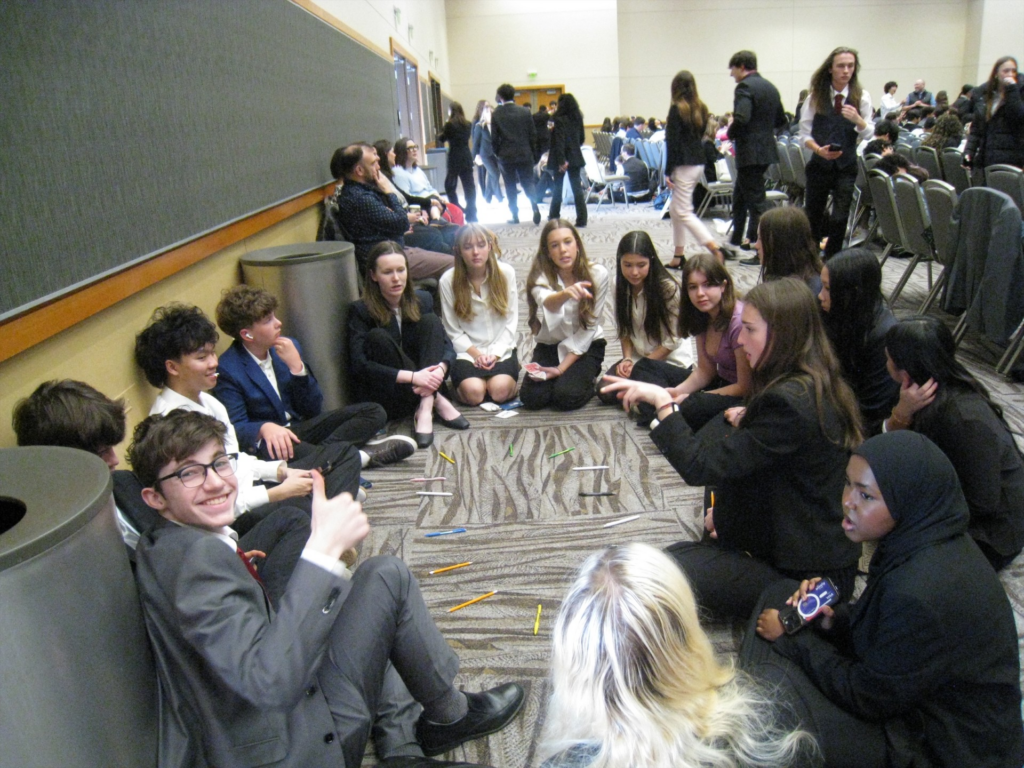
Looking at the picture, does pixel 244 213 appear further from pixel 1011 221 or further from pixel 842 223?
pixel 842 223

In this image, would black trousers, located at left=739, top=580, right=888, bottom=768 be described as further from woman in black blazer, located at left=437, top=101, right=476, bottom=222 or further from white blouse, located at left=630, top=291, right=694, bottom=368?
woman in black blazer, located at left=437, top=101, right=476, bottom=222

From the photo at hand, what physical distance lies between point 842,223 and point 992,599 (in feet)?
15.4

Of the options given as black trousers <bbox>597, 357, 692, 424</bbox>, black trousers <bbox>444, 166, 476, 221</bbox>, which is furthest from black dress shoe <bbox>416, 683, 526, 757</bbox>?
black trousers <bbox>444, 166, 476, 221</bbox>

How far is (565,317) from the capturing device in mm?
3965

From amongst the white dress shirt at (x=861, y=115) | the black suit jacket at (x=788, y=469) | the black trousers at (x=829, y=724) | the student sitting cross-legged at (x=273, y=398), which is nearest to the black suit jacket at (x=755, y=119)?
the white dress shirt at (x=861, y=115)

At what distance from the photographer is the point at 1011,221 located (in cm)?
361

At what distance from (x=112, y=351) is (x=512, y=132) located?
25.3 feet

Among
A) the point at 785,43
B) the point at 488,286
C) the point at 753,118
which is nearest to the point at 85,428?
the point at 488,286

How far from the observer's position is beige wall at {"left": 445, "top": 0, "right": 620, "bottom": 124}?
17281 mm

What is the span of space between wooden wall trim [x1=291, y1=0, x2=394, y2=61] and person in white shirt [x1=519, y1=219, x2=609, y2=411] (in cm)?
231

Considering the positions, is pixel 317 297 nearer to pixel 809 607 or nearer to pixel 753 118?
pixel 809 607

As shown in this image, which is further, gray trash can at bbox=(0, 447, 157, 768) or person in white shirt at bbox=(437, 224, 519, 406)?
person in white shirt at bbox=(437, 224, 519, 406)

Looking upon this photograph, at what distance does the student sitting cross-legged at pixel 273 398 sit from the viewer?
9.54 feet

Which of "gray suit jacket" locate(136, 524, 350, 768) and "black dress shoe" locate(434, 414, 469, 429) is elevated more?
"gray suit jacket" locate(136, 524, 350, 768)
